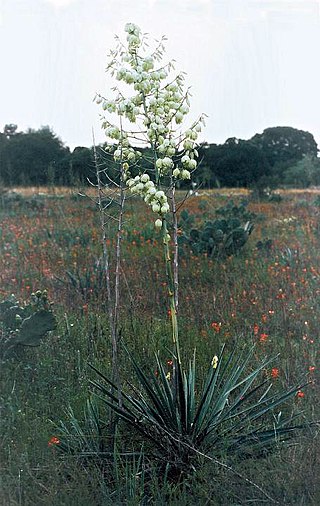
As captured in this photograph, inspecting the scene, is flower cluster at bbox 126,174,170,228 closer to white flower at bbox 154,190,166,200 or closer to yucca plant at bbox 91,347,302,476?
white flower at bbox 154,190,166,200

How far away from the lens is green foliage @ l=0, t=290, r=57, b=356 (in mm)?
5227

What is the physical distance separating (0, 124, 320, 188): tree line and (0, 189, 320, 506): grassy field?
75 cm

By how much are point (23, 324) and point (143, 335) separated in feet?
2.93

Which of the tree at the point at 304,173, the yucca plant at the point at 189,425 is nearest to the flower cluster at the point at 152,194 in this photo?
the yucca plant at the point at 189,425

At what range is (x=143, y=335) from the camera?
18.2 feet

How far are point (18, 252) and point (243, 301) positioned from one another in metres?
3.38

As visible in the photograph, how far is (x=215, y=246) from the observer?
28.1 feet

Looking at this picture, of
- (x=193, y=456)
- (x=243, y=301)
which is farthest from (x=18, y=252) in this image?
(x=193, y=456)

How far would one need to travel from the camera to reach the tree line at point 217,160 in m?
7.75

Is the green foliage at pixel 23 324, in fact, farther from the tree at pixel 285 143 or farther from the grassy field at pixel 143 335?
the tree at pixel 285 143

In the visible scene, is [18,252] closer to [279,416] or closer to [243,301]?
[243,301]

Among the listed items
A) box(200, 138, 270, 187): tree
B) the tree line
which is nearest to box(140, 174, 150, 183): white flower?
the tree line

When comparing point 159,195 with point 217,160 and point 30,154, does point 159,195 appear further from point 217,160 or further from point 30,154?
point 217,160

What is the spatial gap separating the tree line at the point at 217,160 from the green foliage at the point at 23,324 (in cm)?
167
